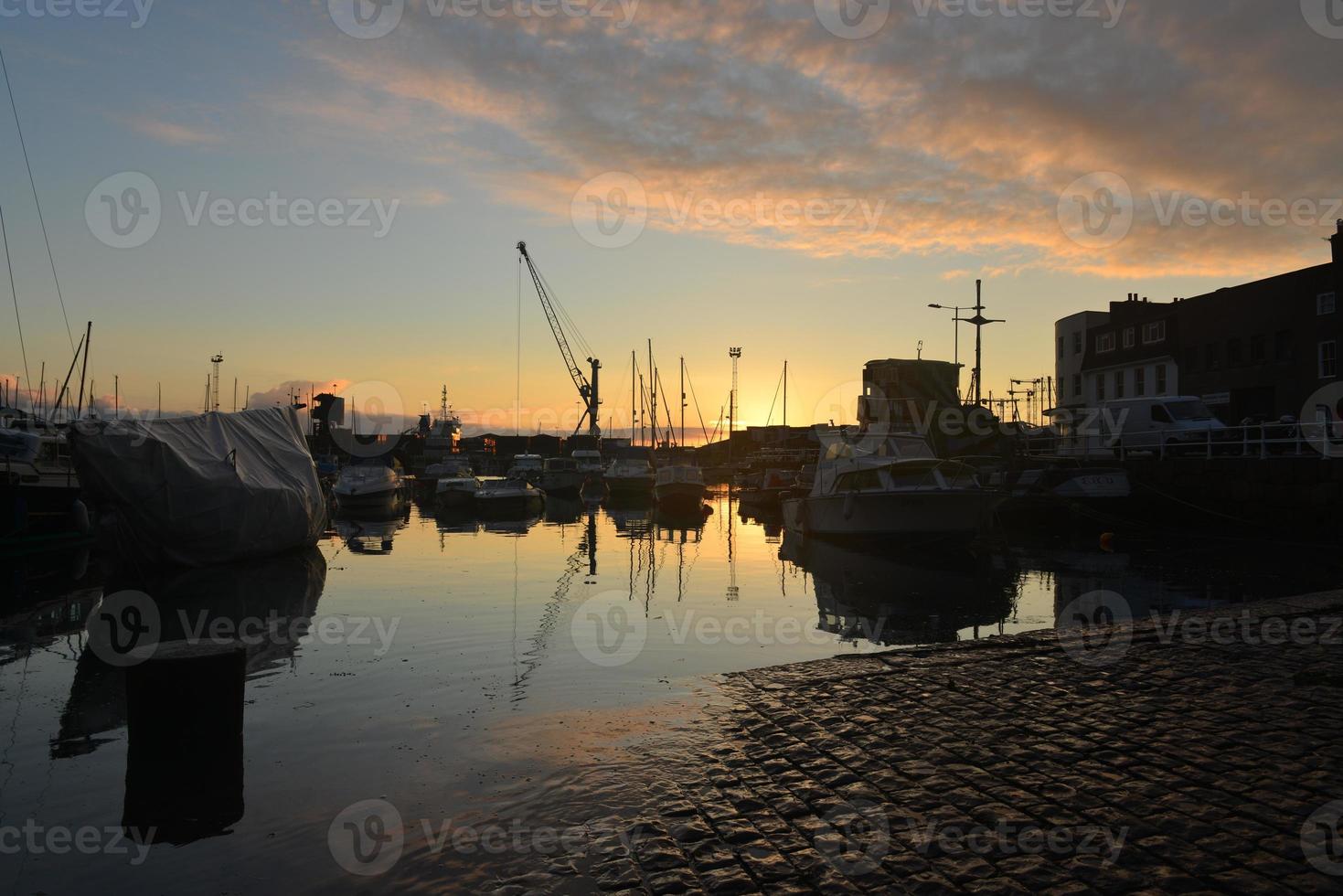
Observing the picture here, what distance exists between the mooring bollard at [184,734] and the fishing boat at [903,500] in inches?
856

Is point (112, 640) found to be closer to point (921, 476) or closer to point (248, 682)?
point (248, 682)

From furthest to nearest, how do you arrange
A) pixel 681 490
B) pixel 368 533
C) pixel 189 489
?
pixel 681 490 → pixel 368 533 → pixel 189 489

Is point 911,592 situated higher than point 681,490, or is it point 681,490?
point 681,490

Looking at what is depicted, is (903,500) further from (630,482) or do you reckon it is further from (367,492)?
(630,482)

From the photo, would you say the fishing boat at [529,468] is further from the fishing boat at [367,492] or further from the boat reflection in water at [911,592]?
the boat reflection in water at [911,592]

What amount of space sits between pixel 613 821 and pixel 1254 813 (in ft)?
13.9

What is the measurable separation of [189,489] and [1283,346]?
1843 inches

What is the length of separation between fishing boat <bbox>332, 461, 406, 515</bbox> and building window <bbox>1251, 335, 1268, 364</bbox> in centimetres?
4632

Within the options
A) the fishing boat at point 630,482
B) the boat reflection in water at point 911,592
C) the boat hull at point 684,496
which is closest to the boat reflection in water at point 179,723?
the boat reflection in water at point 911,592

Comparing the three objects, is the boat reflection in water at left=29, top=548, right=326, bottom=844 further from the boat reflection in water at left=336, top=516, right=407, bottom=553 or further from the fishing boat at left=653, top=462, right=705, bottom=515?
the fishing boat at left=653, top=462, right=705, bottom=515

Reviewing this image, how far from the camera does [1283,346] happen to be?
43375mm

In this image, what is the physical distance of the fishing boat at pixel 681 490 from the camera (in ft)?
175

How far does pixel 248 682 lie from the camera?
11.9 metres

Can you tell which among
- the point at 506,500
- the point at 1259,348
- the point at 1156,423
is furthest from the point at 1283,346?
the point at 506,500
